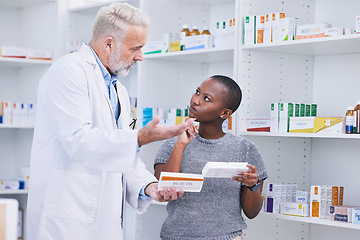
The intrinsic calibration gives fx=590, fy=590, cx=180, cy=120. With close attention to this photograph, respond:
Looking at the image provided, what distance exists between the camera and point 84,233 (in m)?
2.30

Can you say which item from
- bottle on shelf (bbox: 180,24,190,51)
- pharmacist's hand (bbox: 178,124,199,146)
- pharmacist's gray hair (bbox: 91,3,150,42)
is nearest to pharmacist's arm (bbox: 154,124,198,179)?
pharmacist's hand (bbox: 178,124,199,146)

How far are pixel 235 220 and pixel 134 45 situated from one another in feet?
2.91

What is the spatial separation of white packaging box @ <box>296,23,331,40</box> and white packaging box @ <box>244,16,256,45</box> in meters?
0.25

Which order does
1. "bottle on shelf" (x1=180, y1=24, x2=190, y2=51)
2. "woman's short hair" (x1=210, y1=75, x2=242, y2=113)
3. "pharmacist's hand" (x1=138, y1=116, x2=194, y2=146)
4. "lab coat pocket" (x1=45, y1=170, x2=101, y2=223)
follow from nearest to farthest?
1. "pharmacist's hand" (x1=138, y1=116, x2=194, y2=146)
2. "lab coat pocket" (x1=45, y1=170, x2=101, y2=223)
3. "woman's short hair" (x1=210, y1=75, x2=242, y2=113)
4. "bottle on shelf" (x1=180, y1=24, x2=190, y2=51)

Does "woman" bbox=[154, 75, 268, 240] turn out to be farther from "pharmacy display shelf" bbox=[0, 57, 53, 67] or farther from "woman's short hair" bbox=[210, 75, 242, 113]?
"pharmacy display shelf" bbox=[0, 57, 53, 67]

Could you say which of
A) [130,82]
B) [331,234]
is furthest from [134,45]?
[130,82]

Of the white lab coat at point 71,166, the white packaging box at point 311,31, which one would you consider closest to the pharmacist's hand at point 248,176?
the white lab coat at point 71,166

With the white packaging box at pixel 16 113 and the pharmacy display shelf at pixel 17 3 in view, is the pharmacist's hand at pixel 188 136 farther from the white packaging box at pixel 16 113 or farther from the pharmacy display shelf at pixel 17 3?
the pharmacy display shelf at pixel 17 3

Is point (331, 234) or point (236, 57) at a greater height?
point (236, 57)

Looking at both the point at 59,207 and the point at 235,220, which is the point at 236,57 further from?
the point at 59,207

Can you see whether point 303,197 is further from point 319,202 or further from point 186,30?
point 186,30

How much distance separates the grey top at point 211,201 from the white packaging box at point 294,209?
18.5 inches

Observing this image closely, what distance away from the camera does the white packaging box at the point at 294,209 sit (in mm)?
2990

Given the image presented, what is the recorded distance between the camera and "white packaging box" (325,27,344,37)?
2.91 metres
